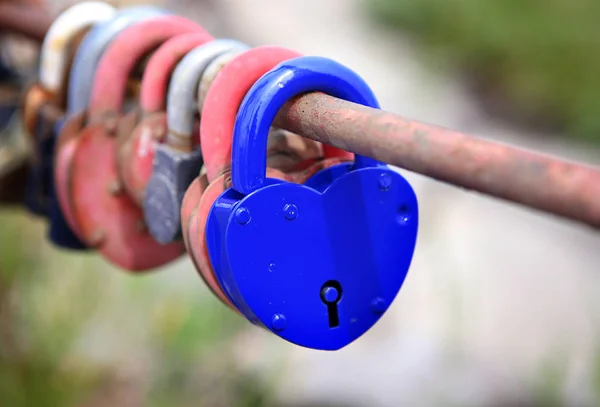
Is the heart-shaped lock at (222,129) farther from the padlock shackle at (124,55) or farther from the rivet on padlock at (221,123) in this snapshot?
the padlock shackle at (124,55)

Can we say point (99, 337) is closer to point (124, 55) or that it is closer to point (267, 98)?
point (124, 55)

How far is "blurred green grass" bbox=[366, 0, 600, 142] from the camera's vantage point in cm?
370

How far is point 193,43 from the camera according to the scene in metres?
0.51

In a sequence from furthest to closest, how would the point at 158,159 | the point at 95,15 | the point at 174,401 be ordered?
the point at 174,401
the point at 95,15
the point at 158,159

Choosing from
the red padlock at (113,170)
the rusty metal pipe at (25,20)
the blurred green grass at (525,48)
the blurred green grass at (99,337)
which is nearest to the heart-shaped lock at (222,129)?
the red padlock at (113,170)

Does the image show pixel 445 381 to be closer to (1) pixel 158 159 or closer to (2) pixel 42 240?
(2) pixel 42 240

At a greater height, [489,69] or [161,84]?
[161,84]

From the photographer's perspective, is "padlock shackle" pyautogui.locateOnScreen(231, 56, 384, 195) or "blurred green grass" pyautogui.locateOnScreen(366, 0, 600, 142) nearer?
"padlock shackle" pyautogui.locateOnScreen(231, 56, 384, 195)

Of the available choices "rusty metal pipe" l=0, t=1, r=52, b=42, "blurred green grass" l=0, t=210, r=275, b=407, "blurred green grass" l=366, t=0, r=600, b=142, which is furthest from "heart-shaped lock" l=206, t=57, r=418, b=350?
"blurred green grass" l=366, t=0, r=600, b=142

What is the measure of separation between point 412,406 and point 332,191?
1.45 m

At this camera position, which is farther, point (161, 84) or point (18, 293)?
point (18, 293)

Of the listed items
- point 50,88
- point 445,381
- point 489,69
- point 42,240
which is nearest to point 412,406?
point 445,381

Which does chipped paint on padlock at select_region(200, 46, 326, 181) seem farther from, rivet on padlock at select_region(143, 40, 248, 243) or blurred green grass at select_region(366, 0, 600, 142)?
blurred green grass at select_region(366, 0, 600, 142)

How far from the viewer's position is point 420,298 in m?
2.22
